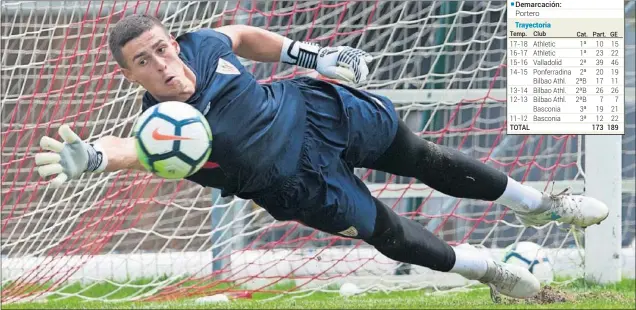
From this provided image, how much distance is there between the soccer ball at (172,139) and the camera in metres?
4.71

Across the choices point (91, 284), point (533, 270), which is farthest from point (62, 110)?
point (533, 270)

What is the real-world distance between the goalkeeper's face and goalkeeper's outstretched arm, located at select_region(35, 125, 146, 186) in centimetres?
26

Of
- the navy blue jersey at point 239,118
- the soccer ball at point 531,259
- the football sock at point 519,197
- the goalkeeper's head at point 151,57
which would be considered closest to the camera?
the goalkeeper's head at point 151,57

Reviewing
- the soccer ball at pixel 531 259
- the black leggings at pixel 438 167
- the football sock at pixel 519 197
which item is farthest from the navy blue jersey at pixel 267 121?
the soccer ball at pixel 531 259

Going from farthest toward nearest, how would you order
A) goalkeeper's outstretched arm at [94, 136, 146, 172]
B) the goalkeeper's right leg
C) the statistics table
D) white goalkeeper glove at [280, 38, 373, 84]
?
the statistics table, the goalkeeper's right leg, white goalkeeper glove at [280, 38, 373, 84], goalkeeper's outstretched arm at [94, 136, 146, 172]

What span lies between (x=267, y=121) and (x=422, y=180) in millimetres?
917

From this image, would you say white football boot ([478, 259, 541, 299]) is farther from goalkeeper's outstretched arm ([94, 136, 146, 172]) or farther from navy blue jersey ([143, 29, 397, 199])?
goalkeeper's outstretched arm ([94, 136, 146, 172])

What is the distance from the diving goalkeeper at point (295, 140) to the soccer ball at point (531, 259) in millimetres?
1623

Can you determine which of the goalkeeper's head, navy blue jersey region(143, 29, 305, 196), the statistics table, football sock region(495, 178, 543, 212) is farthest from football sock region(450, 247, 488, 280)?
the goalkeeper's head

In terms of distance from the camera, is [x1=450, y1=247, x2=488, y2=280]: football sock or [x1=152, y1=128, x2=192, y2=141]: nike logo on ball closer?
[x1=152, y1=128, x2=192, y2=141]: nike logo on ball

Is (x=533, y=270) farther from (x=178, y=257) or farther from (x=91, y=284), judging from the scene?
(x=91, y=284)

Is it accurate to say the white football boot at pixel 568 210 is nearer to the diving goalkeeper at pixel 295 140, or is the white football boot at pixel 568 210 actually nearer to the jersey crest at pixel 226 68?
the diving goalkeeper at pixel 295 140

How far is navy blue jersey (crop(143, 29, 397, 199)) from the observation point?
204 inches

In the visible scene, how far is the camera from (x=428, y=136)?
8117mm
